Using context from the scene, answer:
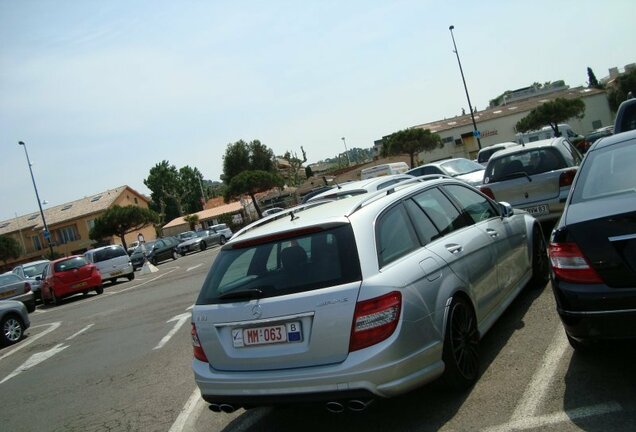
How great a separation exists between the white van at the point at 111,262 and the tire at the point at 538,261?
65.4ft

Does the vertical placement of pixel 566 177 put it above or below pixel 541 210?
above

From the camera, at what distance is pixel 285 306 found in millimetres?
3645

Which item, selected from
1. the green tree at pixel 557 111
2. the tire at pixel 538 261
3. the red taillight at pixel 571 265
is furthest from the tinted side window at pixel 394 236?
the green tree at pixel 557 111

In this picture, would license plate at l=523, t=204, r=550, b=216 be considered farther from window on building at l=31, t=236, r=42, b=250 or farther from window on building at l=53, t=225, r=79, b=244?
window on building at l=31, t=236, r=42, b=250

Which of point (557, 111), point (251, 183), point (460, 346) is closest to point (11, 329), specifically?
point (460, 346)

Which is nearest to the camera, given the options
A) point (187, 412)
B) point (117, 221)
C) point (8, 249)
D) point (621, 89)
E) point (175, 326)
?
point (187, 412)

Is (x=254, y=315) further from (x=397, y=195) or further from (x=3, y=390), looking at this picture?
(x=3, y=390)

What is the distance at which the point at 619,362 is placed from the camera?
411 centimetres

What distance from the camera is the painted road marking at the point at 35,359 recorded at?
28.5 ft

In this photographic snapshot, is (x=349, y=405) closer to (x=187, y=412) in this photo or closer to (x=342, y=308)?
(x=342, y=308)

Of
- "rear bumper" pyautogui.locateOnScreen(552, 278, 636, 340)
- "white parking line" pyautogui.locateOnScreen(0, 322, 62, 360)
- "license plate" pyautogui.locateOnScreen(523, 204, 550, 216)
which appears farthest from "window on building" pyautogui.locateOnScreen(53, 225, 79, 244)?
"rear bumper" pyautogui.locateOnScreen(552, 278, 636, 340)

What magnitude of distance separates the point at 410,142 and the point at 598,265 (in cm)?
5913

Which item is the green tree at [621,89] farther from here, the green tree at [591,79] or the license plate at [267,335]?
the license plate at [267,335]

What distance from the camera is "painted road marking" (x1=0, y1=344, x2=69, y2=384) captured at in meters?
8.68
